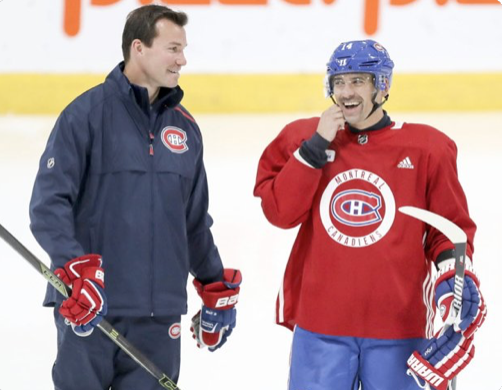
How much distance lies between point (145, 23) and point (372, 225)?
75 cm

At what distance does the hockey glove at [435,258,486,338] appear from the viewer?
93.1 inches

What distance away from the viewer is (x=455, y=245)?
2.36m

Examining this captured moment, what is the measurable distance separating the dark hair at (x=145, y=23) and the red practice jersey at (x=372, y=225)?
480 millimetres

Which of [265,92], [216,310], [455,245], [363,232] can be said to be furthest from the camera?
[265,92]

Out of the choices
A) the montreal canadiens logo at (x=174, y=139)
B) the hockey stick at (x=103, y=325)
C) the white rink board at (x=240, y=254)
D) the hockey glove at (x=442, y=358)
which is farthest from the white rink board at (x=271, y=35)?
the hockey glove at (x=442, y=358)

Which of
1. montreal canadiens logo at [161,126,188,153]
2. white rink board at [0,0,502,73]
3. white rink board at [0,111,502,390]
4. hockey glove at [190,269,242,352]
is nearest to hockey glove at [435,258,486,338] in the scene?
hockey glove at [190,269,242,352]

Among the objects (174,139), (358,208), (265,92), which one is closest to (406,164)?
(358,208)

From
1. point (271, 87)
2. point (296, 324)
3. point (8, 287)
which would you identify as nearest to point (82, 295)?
point (296, 324)

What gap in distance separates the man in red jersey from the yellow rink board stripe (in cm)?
261

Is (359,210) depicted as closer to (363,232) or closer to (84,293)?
(363,232)

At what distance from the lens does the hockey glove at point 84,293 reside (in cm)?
238

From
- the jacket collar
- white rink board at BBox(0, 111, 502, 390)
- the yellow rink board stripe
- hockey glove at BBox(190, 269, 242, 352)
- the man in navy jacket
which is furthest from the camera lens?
the yellow rink board stripe

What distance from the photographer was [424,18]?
5234 mm

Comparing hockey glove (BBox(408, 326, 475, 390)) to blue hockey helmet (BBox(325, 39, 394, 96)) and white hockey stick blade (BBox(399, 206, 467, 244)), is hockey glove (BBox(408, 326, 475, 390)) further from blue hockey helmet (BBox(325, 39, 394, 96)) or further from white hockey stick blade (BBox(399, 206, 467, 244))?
blue hockey helmet (BBox(325, 39, 394, 96))
